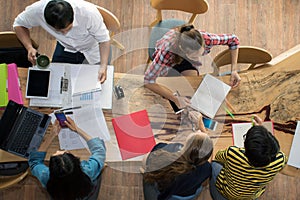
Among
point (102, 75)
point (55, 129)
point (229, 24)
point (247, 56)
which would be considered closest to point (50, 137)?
point (55, 129)

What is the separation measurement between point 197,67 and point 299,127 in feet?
2.29

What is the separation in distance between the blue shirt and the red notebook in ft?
0.38

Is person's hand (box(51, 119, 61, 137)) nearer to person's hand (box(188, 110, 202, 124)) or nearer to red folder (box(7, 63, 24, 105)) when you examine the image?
red folder (box(7, 63, 24, 105))

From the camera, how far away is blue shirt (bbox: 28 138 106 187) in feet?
6.02

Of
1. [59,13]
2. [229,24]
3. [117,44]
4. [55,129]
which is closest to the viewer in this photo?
[59,13]

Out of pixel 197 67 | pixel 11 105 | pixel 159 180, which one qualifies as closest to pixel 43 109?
pixel 11 105

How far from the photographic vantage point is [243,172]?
6.01ft

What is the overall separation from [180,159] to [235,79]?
0.61 meters

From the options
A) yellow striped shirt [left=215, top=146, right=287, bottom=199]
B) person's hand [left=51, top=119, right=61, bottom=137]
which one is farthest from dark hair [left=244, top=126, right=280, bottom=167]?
person's hand [left=51, top=119, right=61, bottom=137]

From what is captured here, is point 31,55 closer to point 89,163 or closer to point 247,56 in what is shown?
point 89,163

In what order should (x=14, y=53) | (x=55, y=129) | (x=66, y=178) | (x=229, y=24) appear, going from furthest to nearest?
(x=229, y=24) → (x=14, y=53) → (x=55, y=129) → (x=66, y=178)

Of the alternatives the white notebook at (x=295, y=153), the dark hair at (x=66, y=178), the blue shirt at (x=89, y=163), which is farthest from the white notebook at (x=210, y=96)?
the dark hair at (x=66, y=178)

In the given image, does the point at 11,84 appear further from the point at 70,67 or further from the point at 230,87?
the point at 230,87

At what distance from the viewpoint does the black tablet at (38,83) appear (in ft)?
6.47
